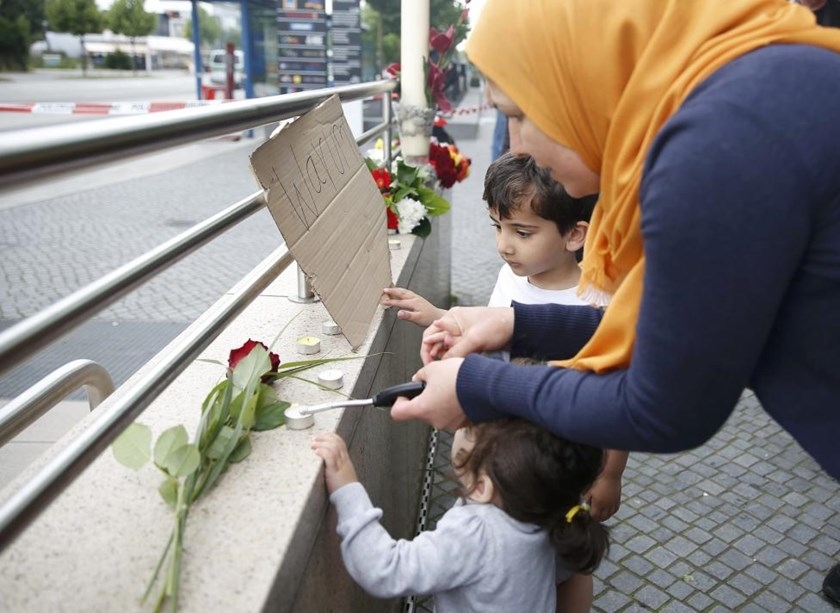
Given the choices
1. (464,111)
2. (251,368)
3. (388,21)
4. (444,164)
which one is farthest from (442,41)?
(388,21)

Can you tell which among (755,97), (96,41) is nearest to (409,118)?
(755,97)

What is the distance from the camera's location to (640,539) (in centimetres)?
293

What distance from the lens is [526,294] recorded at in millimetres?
2410

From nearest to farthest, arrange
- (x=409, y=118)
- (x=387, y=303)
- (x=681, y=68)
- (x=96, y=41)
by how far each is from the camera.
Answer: (x=681, y=68), (x=387, y=303), (x=409, y=118), (x=96, y=41)

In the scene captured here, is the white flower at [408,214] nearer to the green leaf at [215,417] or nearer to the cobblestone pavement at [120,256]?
the cobblestone pavement at [120,256]

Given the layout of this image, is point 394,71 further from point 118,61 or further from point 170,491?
→ point 118,61

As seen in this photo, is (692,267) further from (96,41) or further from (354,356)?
(96,41)

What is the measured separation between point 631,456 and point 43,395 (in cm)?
259

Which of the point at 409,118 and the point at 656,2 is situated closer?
the point at 656,2

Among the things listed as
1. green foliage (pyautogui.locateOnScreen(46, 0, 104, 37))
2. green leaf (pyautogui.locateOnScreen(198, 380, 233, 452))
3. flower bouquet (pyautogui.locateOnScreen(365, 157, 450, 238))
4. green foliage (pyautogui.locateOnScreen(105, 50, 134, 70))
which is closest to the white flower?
flower bouquet (pyautogui.locateOnScreen(365, 157, 450, 238))

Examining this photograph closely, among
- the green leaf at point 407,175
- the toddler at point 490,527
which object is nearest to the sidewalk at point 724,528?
the toddler at point 490,527

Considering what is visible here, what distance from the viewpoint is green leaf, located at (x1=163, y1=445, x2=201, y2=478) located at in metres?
1.22

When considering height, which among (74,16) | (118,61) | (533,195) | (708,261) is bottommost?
(118,61)

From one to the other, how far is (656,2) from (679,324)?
46 cm
